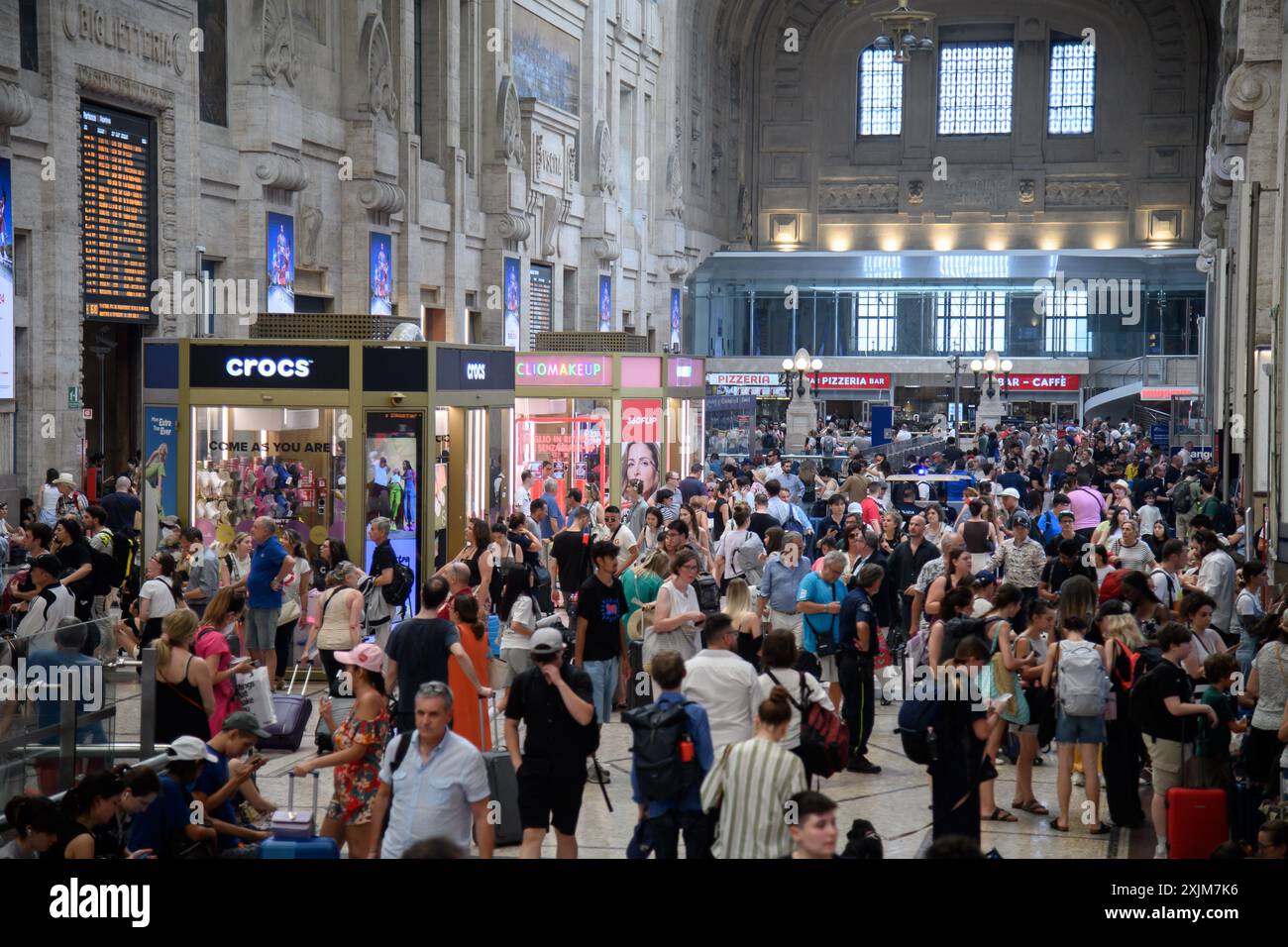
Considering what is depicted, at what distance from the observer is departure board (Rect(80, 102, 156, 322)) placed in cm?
1959

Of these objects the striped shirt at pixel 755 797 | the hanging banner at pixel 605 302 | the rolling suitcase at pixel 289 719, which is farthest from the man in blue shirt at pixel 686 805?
the hanging banner at pixel 605 302

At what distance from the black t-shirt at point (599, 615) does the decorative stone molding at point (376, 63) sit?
57.5 ft

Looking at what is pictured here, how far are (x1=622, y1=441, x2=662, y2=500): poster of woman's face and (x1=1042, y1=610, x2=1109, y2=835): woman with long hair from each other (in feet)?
43.2

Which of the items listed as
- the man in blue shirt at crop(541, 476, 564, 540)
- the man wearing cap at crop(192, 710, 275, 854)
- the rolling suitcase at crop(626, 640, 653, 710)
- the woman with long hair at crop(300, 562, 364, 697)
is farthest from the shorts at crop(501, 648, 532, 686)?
the man in blue shirt at crop(541, 476, 564, 540)

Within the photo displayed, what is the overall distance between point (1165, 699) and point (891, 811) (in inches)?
83.2

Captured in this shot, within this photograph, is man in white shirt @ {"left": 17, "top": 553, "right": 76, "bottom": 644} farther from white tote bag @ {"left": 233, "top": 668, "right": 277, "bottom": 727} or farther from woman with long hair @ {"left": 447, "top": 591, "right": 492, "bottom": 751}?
woman with long hair @ {"left": 447, "top": 591, "right": 492, "bottom": 751}

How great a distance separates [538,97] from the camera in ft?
117

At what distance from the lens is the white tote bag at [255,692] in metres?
9.66

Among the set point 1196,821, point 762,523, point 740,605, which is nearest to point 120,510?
point 762,523

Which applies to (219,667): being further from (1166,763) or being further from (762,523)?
(762,523)

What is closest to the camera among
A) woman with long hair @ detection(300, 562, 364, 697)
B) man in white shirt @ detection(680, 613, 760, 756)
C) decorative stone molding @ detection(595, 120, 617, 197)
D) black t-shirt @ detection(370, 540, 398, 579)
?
man in white shirt @ detection(680, 613, 760, 756)

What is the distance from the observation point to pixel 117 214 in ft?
65.9
